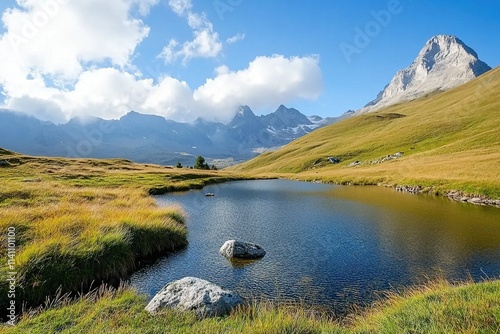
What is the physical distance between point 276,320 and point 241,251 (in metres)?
15.7

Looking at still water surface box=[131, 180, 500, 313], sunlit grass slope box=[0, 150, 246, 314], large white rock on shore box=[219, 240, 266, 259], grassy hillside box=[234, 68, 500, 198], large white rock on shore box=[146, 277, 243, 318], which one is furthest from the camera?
grassy hillside box=[234, 68, 500, 198]

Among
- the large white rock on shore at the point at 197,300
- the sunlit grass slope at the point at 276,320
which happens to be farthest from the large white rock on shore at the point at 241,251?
the sunlit grass slope at the point at 276,320

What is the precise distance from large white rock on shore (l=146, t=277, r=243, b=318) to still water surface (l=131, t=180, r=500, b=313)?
457 centimetres

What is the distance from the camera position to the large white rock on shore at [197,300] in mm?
12969

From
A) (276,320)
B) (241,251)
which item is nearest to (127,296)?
(276,320)

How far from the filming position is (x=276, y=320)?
10.1 meters

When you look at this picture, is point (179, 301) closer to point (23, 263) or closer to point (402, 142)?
point (23, 263)

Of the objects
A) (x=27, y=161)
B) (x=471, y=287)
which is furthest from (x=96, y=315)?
(x=27, y=161)

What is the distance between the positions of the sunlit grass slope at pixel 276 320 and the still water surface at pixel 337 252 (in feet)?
18.4

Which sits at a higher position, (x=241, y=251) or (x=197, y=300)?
(x=197, y=300)

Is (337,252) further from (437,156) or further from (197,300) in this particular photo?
(437,156)

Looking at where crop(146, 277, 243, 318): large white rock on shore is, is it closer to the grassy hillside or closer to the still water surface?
the still water surface

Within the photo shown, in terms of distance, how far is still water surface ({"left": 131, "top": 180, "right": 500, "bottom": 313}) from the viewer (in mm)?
19844

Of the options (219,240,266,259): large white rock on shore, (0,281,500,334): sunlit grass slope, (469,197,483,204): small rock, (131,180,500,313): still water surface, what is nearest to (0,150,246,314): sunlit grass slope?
(131,180,500,313): still water surface
